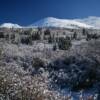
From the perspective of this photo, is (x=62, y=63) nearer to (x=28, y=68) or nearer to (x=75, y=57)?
(x=75, y=57)

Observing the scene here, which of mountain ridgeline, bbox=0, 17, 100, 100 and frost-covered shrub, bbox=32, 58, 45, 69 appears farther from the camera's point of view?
frost-covered shrub, bbox=32, 58, 45, 69

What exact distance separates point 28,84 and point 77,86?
468 centimetres

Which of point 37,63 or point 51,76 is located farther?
point 37,63

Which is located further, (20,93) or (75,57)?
(75,57)

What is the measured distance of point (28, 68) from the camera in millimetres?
13359

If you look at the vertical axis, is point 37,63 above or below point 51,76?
above

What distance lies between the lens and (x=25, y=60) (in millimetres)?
14859

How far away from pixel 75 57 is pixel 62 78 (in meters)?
2.47

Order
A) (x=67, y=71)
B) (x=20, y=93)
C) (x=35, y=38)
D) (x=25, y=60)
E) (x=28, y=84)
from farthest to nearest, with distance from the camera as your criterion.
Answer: (x=35, y=38) < (x=25, y=60) < (x=67, y=71) < (x=28, y=84) < (x=20, y=93)

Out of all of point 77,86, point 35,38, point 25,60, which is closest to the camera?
point 77,86

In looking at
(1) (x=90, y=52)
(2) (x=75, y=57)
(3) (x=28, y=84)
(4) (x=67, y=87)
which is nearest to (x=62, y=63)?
(2) (x=75, y=57)

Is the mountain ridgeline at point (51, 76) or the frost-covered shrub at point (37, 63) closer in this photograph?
Result: the mountain ridgeline at point (51, 76)

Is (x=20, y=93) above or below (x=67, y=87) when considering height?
above

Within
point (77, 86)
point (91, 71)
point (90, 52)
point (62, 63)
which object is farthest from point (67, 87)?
point (90, 52)
